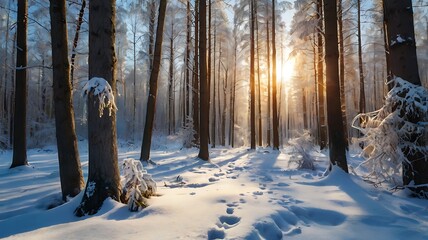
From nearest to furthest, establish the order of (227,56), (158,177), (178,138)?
(158,177) → (178,138) → (227,56)

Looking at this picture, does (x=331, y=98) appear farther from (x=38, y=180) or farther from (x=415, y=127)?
(x=38, y=180)

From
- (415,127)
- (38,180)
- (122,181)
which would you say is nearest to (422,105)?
(415,127)

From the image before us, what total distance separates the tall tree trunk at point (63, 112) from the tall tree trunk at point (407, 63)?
5440mm

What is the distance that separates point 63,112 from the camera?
192 inches

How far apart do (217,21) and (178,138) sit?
930cm

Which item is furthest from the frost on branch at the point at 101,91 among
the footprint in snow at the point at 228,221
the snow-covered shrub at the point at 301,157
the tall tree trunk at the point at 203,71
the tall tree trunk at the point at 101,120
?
the tall tree trunk at the point at 203,71

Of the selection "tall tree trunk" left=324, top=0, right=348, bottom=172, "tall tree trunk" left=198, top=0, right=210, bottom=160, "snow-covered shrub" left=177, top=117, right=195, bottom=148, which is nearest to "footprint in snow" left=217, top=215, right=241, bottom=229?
"tall tree trunk" left=324, top=0, right=348, bottom=172

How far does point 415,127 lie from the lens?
425 centimetres

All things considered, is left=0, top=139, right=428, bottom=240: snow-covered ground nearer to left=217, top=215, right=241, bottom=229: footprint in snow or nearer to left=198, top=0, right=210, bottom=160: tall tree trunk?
left=217, top=215, right=241, bottom=229: footprint in snow

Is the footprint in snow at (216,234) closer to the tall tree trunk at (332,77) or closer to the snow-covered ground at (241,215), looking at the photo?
the snow-covered ground at (241,215)

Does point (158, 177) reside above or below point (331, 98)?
below

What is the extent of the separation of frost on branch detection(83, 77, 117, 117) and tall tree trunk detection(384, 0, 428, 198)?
14.5 ft

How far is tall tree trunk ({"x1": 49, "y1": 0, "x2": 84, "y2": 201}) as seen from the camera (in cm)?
470

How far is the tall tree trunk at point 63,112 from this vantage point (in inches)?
185
